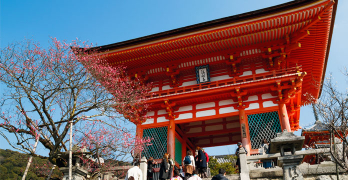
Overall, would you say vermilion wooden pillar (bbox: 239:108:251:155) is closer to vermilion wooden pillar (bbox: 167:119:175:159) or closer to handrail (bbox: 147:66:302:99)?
handrail (bbox: 147:66:302:99)

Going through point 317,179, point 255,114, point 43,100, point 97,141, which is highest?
point 255,114

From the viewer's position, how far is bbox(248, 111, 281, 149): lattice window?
12.8m

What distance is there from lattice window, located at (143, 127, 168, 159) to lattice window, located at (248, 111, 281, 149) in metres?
4.30

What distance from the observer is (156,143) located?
47.0 feet

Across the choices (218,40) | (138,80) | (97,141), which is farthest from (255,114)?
(97,141)

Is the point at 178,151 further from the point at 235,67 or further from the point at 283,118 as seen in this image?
the point at 283,118

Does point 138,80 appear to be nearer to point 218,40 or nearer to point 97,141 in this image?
point 218,40

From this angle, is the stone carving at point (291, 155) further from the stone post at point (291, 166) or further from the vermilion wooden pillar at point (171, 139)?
the vermilion wooden pillar at point (171, 139)

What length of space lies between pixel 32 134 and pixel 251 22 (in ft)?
32.2

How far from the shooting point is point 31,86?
9.21 metres

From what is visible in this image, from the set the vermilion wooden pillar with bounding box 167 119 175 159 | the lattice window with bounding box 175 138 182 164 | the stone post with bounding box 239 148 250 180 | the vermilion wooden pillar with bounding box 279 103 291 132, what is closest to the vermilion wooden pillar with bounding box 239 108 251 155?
the vermilion wooden pillar with bounding box 279 103 291 132

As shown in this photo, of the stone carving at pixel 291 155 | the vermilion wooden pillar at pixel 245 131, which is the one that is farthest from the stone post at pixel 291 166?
the vermilion wooden pillar at pixel 245 131

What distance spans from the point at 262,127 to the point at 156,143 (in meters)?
5.28

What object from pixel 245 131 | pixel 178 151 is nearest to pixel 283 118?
pixel 245 131
